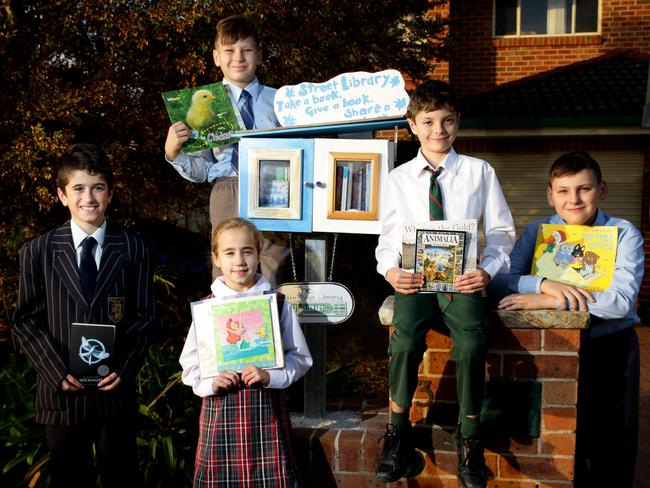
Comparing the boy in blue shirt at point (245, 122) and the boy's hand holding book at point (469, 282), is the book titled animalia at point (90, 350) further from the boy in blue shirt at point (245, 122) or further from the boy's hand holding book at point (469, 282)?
the boy's hand holding book at point (469, 282)

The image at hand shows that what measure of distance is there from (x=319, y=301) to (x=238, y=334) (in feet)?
2.28

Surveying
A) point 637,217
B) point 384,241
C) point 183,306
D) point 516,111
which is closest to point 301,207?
point 384,241

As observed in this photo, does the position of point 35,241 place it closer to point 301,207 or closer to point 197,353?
point 197,353

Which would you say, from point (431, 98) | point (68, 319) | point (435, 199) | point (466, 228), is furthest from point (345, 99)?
point (68, 319)

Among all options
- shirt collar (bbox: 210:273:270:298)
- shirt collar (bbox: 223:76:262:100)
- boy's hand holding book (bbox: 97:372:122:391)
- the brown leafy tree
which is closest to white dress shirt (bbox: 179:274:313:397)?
shirt collar (bbox: 210:273:270:298)

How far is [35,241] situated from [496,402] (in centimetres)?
207

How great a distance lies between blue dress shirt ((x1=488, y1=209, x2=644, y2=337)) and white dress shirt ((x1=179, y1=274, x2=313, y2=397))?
94cm

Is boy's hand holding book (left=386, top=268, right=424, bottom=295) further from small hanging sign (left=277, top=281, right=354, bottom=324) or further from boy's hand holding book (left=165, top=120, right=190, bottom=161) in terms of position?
boy's hand holding book (left=165, top=120, right=190, bottom=161)

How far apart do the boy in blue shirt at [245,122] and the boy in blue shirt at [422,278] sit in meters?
0.74

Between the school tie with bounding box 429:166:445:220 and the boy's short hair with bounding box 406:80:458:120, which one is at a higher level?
the boy's short hair with bounding box 406:80:458:120

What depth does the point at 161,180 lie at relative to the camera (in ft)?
20.4

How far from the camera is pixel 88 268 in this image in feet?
9.18

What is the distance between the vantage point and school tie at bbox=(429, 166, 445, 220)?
288cm

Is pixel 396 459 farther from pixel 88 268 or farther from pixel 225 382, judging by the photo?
pixel 88 268
